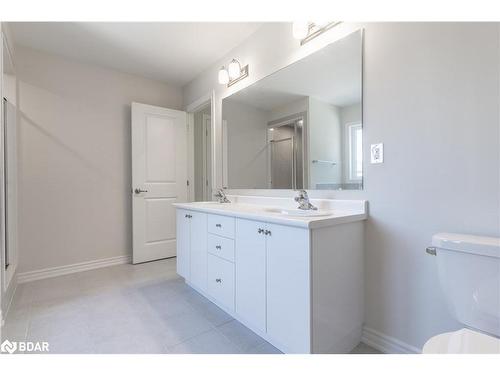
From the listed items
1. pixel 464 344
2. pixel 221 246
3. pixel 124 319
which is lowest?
pixel 124 319

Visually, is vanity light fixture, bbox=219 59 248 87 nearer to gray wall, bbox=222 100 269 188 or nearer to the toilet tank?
gray wall, bbox=222 100 269 188

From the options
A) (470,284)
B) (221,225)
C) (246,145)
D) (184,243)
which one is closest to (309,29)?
(246,145)

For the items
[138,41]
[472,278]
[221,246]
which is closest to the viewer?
[472,278]

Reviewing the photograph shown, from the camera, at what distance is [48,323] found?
5.40ft

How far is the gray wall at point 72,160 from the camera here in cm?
243

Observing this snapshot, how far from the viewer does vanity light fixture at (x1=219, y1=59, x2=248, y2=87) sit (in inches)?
89.8

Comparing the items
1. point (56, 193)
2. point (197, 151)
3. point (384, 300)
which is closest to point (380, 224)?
point (384, 300)

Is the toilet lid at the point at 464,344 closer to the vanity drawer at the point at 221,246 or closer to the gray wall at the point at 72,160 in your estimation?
the vanity drawer at the point at 221,246

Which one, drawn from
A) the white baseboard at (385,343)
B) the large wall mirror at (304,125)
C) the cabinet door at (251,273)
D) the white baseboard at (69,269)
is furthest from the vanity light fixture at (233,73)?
the white baseboard at (69,269)

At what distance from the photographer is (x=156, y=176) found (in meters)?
3.07

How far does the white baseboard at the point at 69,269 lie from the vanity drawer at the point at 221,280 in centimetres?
164

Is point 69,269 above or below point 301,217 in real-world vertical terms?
below

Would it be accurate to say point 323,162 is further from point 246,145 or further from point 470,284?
point 470,284

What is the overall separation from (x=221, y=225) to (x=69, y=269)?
6.61 feet
